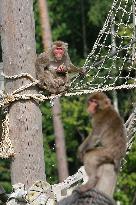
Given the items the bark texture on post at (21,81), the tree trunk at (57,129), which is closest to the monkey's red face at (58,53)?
the bark texture on post at (21,81)

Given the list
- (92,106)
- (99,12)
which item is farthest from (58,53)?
(99,12)

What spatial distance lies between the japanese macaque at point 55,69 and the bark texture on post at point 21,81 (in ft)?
0.96

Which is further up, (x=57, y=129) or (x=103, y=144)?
(x=57, y=129)

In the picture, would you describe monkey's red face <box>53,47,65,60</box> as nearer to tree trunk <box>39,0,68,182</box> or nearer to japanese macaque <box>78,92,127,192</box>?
japanese macaque <box>78,92,127,192</box>

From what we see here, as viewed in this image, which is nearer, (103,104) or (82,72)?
(103,104)

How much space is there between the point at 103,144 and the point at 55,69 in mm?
3028

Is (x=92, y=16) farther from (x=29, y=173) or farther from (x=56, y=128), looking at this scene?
(x=29, y=173)

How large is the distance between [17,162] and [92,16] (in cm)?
1531

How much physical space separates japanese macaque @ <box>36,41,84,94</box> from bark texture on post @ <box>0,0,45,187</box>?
292 millimetres

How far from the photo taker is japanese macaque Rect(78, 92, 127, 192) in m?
4.11

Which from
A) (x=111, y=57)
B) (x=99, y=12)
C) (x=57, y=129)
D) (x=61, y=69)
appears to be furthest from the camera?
(x=99, y=12)

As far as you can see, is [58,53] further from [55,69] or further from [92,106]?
[92,106]

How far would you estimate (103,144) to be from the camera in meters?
4.14

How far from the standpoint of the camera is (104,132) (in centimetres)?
412
